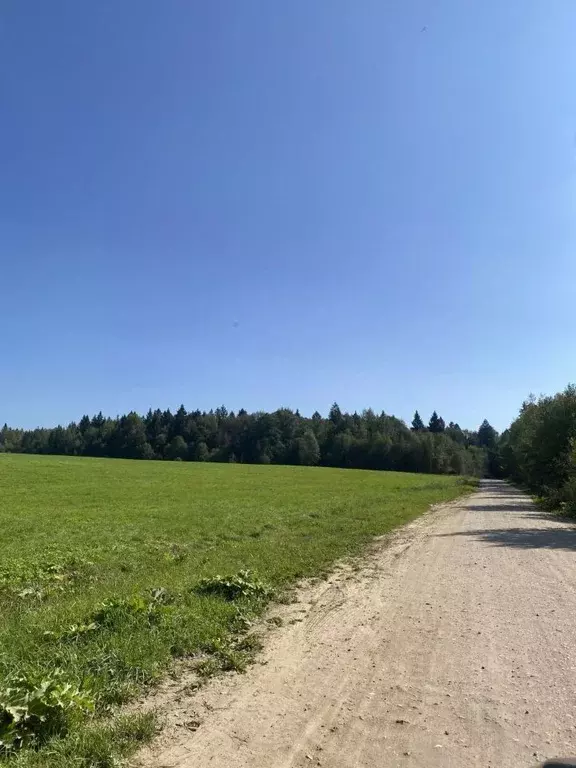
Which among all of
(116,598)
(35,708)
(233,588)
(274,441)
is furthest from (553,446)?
(274,441)

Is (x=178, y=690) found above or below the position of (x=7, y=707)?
below

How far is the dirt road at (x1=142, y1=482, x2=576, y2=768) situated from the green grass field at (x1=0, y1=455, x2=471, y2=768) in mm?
745

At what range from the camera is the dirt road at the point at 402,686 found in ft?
15.4

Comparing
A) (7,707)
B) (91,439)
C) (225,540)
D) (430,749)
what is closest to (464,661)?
(430,749)

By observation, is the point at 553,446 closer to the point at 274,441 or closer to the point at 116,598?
the point at 116,598

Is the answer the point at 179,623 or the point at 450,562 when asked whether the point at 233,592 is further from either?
the point at 450,562

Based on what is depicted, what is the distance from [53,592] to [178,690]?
6.68m

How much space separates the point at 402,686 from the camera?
20.0ft

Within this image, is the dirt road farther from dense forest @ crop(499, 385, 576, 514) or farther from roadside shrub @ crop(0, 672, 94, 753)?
dense forest @ crop(499, 385, 576, 514)

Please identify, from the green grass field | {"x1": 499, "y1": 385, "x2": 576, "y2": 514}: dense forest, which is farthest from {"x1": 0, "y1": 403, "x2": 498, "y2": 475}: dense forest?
the green grass field

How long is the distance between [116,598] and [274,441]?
148 m

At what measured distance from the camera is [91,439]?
172875 mm

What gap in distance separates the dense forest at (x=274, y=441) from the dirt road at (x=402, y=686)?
132 meters

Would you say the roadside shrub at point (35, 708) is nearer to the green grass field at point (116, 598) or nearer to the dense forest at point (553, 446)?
the green grass field at point (116, 598)
